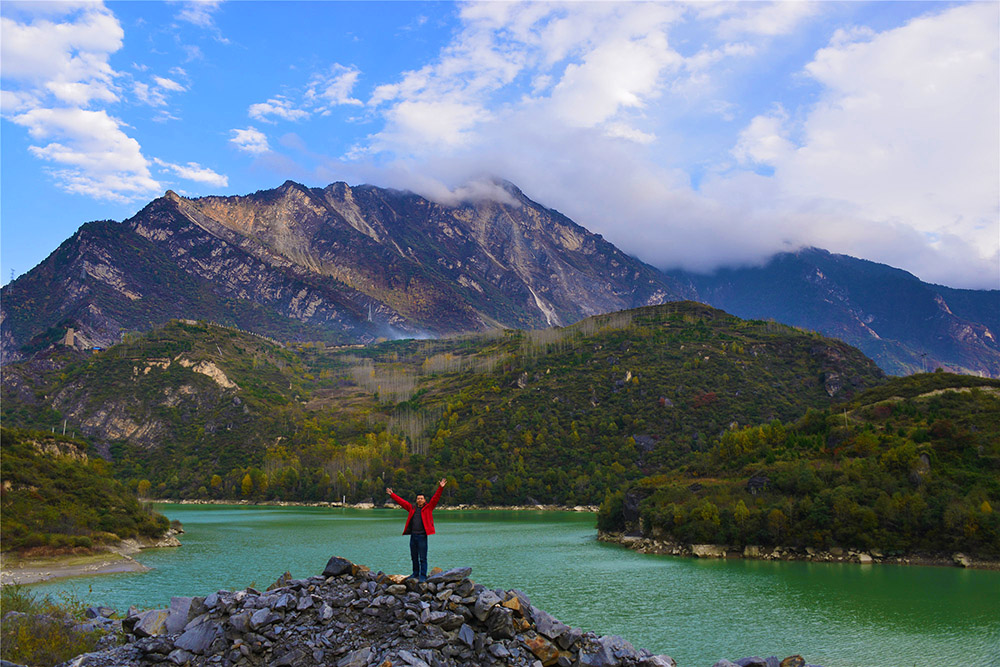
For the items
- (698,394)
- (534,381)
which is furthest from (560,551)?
(534,381)

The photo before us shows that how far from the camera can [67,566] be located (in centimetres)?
4875

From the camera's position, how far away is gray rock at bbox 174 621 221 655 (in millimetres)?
11797

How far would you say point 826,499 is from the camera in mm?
59000

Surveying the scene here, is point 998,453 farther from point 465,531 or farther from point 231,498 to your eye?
point 231,498

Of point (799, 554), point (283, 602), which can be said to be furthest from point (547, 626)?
point (799, 554)

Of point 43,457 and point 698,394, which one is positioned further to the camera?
point 698,394

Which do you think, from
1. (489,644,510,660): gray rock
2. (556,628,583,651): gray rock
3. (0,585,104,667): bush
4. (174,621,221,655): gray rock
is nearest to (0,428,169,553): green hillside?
(0,585,104,667): bush

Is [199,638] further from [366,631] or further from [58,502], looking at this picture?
[58,502]

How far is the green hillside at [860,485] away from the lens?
55.3m

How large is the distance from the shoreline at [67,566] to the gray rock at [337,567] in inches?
1565

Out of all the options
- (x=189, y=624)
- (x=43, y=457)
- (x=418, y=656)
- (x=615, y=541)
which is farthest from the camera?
(x=615, y=541)

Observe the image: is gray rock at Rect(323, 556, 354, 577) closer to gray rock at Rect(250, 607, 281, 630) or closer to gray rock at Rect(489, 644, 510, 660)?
gray rock at Rect(250, 607, 281, 630)

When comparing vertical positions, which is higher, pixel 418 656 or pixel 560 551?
pixel 418 656

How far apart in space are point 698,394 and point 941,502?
7988cm
